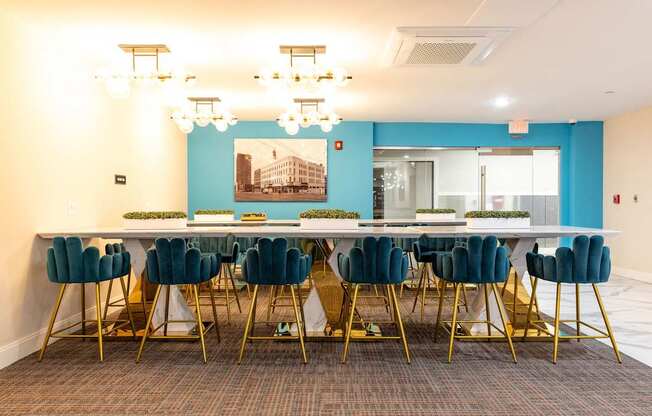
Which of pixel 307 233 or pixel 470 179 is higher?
pixel 470 179

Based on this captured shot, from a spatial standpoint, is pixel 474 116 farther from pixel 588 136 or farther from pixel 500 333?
pixel 500 333

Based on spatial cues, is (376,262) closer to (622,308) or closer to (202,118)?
(202,118)

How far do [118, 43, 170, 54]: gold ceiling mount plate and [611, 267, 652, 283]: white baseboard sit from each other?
7816 millimetres

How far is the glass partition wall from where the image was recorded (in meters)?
9.05

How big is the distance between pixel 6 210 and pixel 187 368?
6.13ft

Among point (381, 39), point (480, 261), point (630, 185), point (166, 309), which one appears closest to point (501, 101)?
point (630, 185)

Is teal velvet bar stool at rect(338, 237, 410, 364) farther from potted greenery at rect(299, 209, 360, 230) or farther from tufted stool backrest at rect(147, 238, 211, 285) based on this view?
tufted stool backrest at rect(147, 238, 211, 285)

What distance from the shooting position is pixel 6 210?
3.57 m

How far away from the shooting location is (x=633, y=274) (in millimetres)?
7785

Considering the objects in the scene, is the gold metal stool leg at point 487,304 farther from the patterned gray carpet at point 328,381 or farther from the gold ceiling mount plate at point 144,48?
the gold ceiling mount plate at point 144,48

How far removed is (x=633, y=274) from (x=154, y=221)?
25.2 feet

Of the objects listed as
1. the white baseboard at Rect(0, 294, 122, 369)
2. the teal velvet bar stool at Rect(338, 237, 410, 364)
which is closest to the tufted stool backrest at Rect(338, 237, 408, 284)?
the teal velvet bar stool at Rect(338, 237, 410, 364)

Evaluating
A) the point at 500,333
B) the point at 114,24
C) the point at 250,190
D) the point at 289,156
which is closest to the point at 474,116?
the point at 289,156

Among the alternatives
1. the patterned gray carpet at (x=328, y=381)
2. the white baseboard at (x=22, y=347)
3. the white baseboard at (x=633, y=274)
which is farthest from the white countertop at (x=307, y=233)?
the white baseboard at (x=633, y=274)
